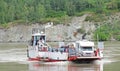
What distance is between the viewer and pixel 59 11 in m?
175

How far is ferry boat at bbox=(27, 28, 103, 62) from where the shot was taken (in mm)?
58625

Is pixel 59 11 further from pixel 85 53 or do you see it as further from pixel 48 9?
pixel 85 53

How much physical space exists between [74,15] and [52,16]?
821 centimetres

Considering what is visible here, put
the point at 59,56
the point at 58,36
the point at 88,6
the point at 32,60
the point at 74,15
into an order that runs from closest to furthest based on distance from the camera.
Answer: the point at 59,56
the point at 32,60
the point at 58,36
the point at 74,15
the point at 88,6

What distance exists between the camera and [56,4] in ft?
601

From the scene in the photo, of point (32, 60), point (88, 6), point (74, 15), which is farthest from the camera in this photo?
point (88, 6)

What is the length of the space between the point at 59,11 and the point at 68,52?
114m

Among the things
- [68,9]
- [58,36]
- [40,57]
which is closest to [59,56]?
[40,57]

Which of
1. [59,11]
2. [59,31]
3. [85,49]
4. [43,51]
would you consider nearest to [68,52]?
[85,49]

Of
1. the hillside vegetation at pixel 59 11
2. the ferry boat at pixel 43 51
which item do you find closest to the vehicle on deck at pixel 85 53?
the ferry boat at pixel 43 51

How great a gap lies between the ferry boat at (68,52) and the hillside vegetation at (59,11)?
80523 mm

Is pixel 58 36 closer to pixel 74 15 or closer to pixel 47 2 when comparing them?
pixel 74 15

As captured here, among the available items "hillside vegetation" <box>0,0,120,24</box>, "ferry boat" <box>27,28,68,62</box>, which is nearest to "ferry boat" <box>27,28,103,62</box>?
"ferry boat" <box>27,28,68,62</box>

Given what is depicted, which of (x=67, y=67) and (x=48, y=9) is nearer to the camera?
(x=67, y=67)
